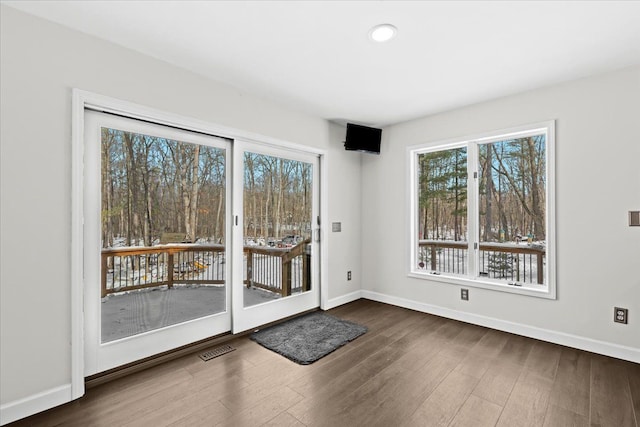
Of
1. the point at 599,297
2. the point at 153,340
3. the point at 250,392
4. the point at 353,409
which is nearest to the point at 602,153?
the point at 599,297

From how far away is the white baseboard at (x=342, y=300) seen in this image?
4043mm

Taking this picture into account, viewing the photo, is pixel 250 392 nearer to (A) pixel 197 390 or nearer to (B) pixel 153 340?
(A) pixel 197 390

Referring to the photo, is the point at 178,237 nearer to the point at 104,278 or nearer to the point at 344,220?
the point at 104,278

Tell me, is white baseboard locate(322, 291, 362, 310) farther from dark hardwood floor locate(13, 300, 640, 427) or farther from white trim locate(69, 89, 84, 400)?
white trim locate(69, 89, 84, 400)

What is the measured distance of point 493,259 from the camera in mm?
3527

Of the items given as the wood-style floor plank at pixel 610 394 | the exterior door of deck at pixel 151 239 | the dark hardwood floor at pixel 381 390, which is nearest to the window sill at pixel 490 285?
the dark hardwood floor at pixel 381 390

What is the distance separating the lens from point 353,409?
1.96 metres

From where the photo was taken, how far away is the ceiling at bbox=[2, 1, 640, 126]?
A: 1.90 meters

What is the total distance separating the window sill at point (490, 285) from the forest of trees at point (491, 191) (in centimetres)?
51

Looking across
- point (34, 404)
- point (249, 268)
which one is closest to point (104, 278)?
point (34, 404)

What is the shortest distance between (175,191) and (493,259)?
358 centimetres

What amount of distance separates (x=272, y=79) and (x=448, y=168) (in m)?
2.49

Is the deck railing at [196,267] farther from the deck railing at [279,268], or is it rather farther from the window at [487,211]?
the window at [487,211]

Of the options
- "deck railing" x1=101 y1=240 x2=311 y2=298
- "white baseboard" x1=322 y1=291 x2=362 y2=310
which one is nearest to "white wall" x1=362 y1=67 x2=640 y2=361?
"white baseboard" x1=322 y1=291 x2=362 y2=310
